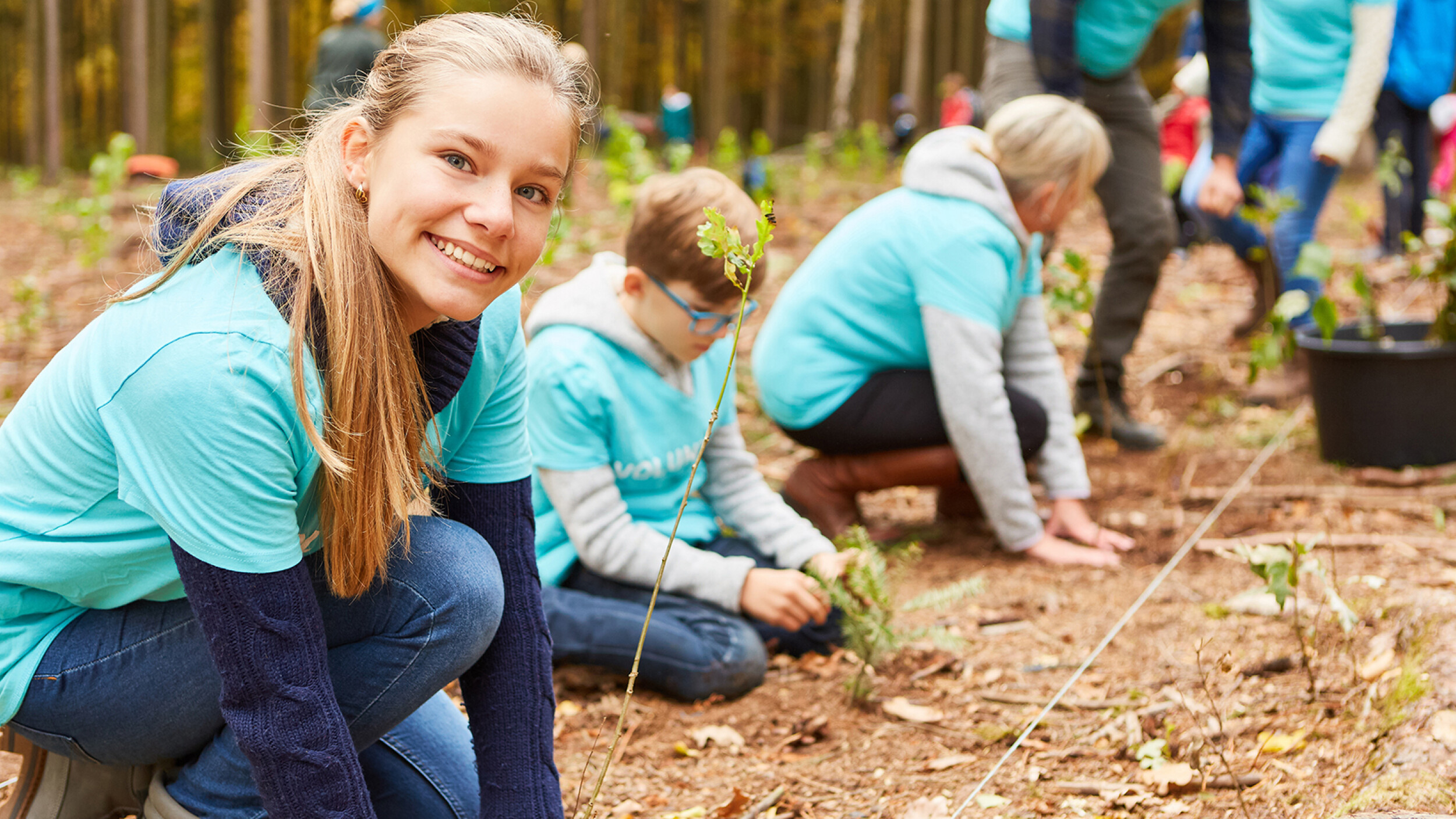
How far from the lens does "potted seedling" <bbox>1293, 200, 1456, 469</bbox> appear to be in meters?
3.33

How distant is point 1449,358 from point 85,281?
6504 millimetres

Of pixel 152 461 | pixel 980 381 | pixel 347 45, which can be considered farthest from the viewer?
pixel 347 45

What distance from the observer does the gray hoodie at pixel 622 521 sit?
2.39 m

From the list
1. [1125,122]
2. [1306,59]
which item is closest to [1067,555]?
[1125,122]

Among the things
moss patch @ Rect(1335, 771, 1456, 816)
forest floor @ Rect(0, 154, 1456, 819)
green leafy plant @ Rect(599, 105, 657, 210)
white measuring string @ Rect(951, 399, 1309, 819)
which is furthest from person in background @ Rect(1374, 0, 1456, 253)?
moss patch @ Rect(1335, 771, 1456, 816)

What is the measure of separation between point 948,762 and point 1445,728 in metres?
0.76

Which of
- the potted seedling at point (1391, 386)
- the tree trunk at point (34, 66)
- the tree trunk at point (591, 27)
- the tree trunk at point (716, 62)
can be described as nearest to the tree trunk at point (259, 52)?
the tree trunk at point (591, 27)

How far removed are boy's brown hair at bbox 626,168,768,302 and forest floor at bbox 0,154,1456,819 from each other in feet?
2.88

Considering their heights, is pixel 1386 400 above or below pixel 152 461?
below

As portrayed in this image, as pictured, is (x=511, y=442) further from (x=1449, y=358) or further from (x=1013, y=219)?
(x=1449, y=358)

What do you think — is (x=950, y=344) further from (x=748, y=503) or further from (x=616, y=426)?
(x=616, y=426)

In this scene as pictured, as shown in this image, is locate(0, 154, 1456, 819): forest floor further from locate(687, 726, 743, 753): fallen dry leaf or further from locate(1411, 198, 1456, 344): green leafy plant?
locate(1411, 198, 1456, 344): green leafy plant

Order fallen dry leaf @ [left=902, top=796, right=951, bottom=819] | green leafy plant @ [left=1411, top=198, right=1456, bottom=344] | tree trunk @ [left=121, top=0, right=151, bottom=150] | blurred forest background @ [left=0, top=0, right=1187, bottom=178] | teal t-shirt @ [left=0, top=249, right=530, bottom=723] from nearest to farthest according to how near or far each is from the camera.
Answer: teal t-shirt @ [left=0, top=249, right=530, bottom=723], fallen dry leaf @ [left=902, top=796, right=951, bottom=819], green leafy plant @ [left=1411, top=198, right=1456, bottom=344], tree trunk @ [left=121, top=0, right=151, bottom=150], blurred forest background @ [left=0, top=0, right=1187, bottom=178]

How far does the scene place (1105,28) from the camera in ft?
12.4
